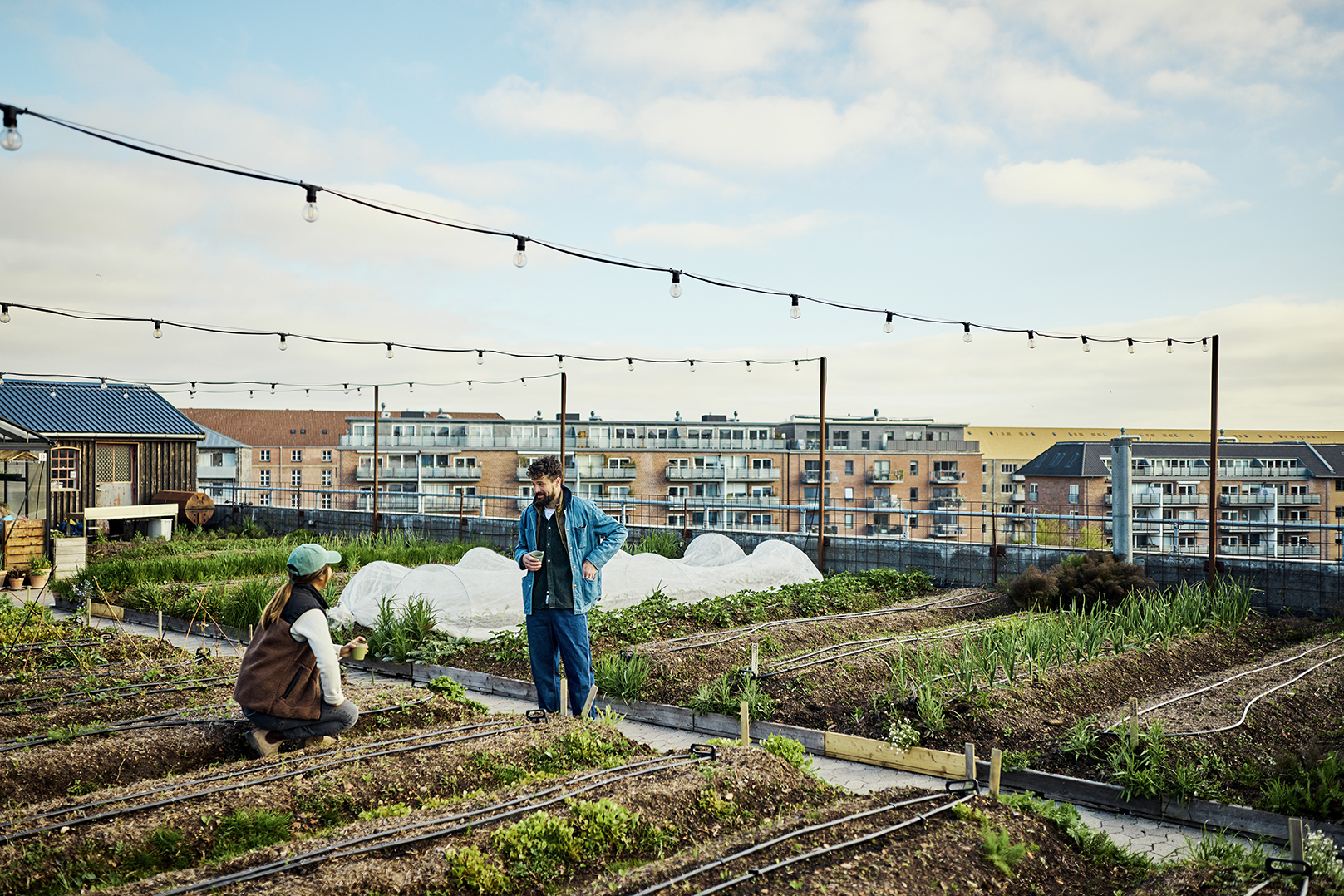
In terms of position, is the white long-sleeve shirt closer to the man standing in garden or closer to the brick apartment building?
the man standing in garden

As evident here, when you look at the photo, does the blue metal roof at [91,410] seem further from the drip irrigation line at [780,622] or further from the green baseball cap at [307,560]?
the green baseball cap at [307,560]

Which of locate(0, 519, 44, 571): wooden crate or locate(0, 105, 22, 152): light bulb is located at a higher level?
locate(0, 105, 22, 152): light bulb

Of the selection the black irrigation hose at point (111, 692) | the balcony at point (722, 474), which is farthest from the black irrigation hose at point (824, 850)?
the balcony at point (722, 474)

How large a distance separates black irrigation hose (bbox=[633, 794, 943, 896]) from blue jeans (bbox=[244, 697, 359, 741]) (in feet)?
8.57

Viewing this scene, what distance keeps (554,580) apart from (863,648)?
10.6ft

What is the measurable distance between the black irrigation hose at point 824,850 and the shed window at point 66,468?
20.2 meters

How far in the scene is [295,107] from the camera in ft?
26.8

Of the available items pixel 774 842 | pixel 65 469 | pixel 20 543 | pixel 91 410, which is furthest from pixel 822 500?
pixel 91 410

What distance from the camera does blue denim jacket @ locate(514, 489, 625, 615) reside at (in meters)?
5.77

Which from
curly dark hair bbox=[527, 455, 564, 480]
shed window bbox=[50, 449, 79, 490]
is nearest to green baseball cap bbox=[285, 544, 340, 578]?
curly dark hair bbox=[527, 455, 564, 480]

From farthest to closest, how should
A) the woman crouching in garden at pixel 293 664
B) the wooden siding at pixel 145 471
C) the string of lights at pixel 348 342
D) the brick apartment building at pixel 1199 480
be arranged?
the brick apartment building at pixel 1199 480 → the wooden siding at pixel 145 471 → the string of lights at pixel 348 342 → the woman crouching in garden at pixel 293 664

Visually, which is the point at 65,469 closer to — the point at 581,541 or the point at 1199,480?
the point at 581,541

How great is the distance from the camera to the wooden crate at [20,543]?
1369cm

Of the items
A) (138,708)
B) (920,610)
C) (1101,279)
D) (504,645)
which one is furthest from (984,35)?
(138,708)
